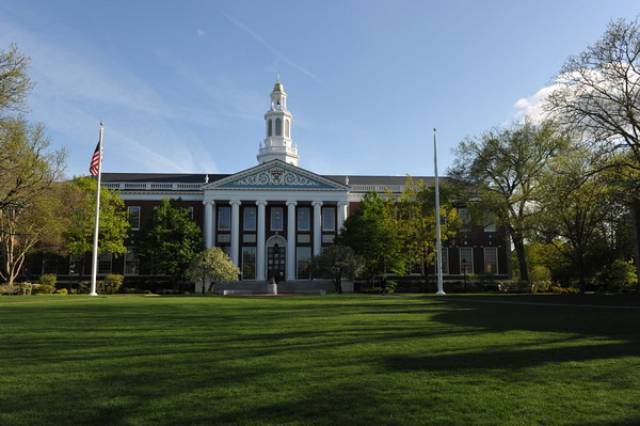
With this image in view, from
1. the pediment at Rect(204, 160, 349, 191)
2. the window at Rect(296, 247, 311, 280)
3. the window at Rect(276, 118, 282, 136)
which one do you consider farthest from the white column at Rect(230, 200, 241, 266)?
the window at Rect(276, 118, 282, 136)

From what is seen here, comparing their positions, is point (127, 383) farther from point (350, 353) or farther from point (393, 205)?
point (393, 205)

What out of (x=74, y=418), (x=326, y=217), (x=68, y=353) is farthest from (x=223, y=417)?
(x=326, y=217)

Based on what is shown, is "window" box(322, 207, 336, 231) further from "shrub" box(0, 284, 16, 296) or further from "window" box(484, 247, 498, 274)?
"shrub" box(0, 284, 16, 296)

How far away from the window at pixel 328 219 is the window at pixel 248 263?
7893 millimetres

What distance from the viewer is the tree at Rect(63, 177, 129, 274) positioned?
43.5 m

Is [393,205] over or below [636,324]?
over

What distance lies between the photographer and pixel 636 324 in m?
13.6

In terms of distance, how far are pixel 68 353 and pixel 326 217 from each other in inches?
1842

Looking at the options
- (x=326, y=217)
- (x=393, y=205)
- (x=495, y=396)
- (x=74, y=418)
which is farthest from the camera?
(x=326, y=217)

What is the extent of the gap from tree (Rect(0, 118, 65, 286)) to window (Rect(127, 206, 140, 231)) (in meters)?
14.4

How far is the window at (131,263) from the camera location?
54.4 metres

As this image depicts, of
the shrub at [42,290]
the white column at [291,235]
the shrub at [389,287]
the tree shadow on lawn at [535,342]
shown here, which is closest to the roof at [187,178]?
the white column at [291,235]

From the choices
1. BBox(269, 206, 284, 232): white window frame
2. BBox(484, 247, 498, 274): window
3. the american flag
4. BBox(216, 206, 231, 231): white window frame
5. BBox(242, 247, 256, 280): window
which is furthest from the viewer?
BBox(484, 247, 498, 274): window

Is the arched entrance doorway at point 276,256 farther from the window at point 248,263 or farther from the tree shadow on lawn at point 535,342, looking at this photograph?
the tree shadow on lawn at point 535,342
